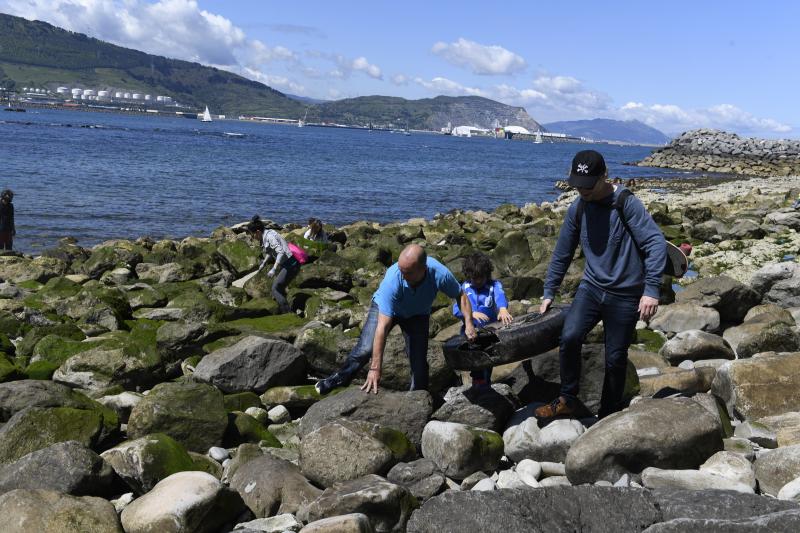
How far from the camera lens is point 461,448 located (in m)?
6.41

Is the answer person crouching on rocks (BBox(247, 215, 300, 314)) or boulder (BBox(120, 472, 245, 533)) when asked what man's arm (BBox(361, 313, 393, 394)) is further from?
person crouching on rocks (BBox(247, 215, 300, 314))

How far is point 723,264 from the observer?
57.7ft

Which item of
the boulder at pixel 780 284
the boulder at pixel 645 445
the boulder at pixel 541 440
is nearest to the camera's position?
the boulder at pixel 645 445

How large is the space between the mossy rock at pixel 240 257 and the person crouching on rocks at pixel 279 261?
3.96 m

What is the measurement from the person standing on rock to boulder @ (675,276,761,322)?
17.3 ft

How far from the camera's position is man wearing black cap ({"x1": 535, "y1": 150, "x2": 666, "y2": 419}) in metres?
6.16

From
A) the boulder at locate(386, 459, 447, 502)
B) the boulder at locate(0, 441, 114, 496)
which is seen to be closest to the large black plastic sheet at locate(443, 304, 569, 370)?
the boulder at locate(386, 459, 447, 502)

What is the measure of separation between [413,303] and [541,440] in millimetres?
1733

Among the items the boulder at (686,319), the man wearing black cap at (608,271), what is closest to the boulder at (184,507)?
the man wearing black cap at (608,271)

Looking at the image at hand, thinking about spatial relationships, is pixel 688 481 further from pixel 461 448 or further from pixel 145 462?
pixel 145 462

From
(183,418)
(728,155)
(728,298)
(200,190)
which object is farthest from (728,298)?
(728,155)

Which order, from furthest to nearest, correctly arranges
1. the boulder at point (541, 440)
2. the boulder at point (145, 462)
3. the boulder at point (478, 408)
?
the boulder at point (478, 408) → the boulder at point (541, 440) → the boulder at point (145, 462)

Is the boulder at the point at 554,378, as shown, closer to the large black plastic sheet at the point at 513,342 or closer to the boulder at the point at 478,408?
the boulder at the point at 478,408

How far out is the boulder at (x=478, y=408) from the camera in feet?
23.3
